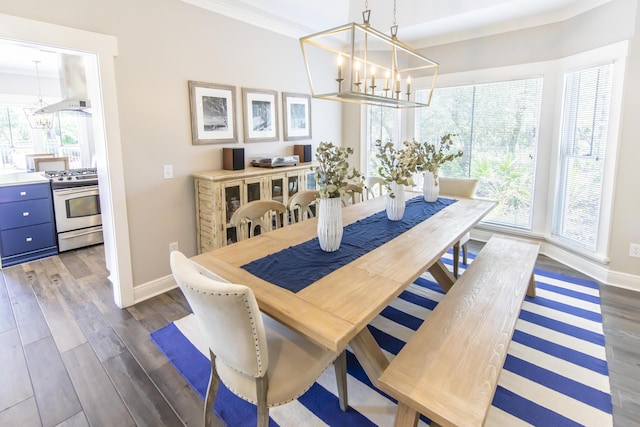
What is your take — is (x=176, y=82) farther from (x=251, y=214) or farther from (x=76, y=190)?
(x=76, y=190)

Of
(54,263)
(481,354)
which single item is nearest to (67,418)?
(481,354)

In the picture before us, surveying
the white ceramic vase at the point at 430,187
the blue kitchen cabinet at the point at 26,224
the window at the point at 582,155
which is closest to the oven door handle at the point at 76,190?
the blue kitchen cabinet at the point at 26,224

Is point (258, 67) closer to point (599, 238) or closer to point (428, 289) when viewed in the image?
point (428, 289)

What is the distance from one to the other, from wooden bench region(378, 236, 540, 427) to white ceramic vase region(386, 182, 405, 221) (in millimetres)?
661

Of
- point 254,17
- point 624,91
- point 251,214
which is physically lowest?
point 251,214

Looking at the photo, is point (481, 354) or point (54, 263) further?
point (54, 263)

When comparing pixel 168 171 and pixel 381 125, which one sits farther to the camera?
pixel 381 125

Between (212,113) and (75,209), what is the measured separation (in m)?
2.38

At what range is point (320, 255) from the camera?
6.22ft

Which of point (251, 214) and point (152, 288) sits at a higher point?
point (251, 214)

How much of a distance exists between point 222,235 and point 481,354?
7.80 feet

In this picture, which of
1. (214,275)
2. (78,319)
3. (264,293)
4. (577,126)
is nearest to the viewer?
(264,293)

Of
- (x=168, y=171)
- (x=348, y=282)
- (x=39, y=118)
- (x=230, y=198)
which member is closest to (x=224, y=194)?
(x=230, y=198)

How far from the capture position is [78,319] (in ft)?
8.98
